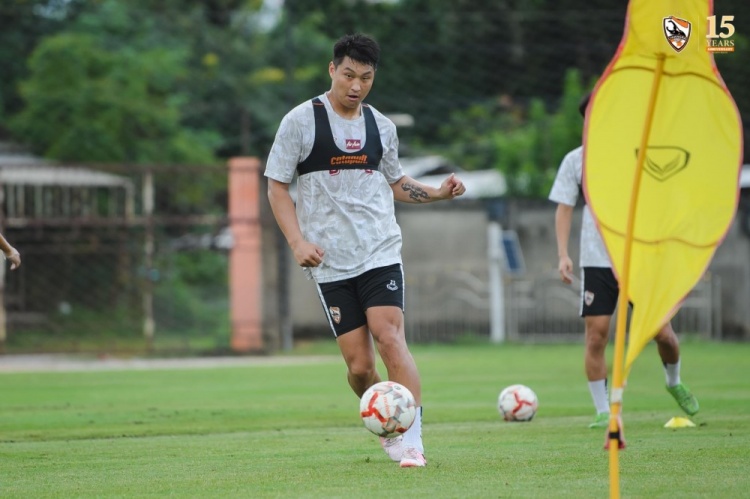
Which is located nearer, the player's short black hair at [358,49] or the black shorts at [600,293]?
the player's short black hair at [358,49]

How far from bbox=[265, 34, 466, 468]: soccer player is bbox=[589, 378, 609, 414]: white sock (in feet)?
8.97

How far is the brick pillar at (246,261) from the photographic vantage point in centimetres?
2364

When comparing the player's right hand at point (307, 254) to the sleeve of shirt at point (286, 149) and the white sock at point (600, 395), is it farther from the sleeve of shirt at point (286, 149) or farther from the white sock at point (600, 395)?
the white sock at point (600, 395)

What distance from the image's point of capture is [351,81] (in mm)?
7746

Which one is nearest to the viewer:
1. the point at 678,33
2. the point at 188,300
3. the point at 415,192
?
the point at 678,33

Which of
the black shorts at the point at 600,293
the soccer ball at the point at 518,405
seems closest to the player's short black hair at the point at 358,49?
the black shorts at the point at 600,293

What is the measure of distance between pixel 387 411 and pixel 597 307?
333 centimetres

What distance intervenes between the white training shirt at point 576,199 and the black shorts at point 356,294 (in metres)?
2.69

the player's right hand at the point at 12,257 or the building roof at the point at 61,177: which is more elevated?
the building roof at the point at 61,177

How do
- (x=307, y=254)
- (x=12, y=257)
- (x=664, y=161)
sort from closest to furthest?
1. (x=664, y=161)
2. (x=307, y=254)
3. (x=12, y=257)

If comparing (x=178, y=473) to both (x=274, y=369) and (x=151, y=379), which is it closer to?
(x=151, y=379)

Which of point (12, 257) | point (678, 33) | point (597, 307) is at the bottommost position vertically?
point (597, 307)

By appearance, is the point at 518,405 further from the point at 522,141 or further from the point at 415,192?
the point at 522,141

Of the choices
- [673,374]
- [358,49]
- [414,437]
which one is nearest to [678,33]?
[358,49]
